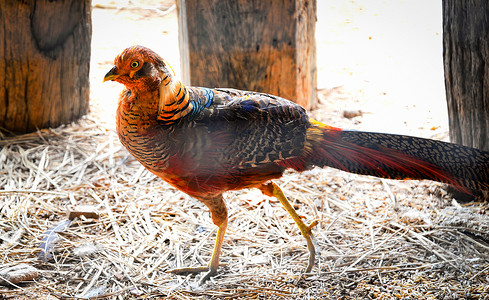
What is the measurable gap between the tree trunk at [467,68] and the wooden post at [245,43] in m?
1.13

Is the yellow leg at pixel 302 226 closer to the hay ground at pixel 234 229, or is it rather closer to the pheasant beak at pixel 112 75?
the hay ground at pixel 234 229

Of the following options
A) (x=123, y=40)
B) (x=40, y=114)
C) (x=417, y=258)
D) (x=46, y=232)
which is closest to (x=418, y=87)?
(x=417, y=258)

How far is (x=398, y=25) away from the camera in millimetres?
2590

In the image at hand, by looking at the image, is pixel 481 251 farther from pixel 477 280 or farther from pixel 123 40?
pixel 123 40

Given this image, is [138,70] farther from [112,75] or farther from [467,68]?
[467,68]

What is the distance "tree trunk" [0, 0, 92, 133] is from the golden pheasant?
1.92 metres

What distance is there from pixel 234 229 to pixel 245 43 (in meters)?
1.30

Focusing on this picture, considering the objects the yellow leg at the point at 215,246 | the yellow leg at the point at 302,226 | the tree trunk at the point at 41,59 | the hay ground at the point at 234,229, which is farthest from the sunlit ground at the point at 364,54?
the yellow leg at the point at 215,246

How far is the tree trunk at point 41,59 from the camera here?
11.7 feet

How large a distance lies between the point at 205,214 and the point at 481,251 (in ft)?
5.33

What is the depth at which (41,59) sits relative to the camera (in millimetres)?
3668

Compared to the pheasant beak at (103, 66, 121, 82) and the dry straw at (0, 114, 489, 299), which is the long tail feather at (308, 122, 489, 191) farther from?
the pheasant beak at (103, 66, 121, 82)

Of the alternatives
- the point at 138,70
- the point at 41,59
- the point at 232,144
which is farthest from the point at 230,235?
the point at 41,59

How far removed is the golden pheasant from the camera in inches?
80.1
